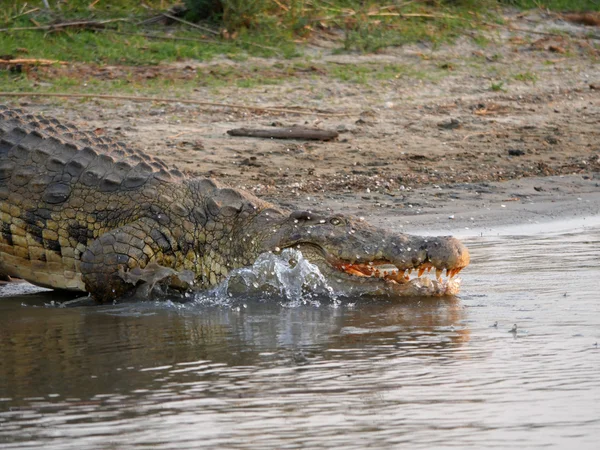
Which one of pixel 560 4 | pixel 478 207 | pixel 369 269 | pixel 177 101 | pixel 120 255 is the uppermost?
pixel 560 4

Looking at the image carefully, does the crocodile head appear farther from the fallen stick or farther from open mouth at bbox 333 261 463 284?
the fallen stick

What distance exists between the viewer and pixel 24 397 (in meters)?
3.79

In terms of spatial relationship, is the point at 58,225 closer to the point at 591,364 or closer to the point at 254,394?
the point at 254,394

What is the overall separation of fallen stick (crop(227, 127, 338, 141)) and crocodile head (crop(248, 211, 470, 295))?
10.2 feet

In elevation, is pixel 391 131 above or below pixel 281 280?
above

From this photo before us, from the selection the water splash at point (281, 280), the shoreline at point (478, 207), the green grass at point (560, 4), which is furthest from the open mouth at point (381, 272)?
the green grass at point (560, 4)

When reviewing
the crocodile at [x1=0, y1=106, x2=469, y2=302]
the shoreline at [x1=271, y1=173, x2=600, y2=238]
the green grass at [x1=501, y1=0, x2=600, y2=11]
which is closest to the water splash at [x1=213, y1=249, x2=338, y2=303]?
the crocodile at [x1=0, y1=106, x2=469, y2=302]

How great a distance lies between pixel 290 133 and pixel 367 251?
350 centimetres

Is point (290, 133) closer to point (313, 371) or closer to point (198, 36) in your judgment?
point (198, 36)

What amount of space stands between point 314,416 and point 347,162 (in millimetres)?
5244

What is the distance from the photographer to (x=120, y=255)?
560 cm

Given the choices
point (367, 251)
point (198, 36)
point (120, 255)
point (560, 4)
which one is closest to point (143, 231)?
point (120, 255)

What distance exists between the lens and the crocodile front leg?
560 cm

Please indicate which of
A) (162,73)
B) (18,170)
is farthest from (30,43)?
(18,170)
